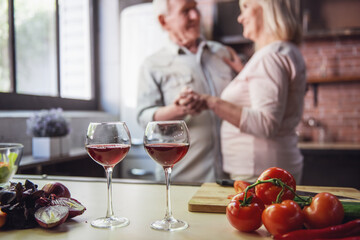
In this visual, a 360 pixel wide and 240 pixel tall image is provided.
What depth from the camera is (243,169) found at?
162cm

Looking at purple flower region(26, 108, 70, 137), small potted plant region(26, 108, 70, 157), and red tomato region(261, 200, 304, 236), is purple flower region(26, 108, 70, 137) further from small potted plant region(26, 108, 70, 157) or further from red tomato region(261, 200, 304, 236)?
red tomato region(261, 200, 304, 236)

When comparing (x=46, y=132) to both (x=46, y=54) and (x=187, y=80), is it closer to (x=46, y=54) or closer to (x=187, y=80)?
(x=187, y=80)

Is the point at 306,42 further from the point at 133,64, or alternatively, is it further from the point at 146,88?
the point at 146,88

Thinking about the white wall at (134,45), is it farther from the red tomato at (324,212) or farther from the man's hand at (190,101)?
the red tomato at (324,212)

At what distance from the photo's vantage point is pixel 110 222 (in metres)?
0.71

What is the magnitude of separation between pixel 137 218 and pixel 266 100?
833mm

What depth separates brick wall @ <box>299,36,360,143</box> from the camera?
3244 millimetres

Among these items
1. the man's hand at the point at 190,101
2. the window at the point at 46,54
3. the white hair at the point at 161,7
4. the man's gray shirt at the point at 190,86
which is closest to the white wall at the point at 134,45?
the window at the point at 46,54

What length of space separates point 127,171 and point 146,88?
1.25 metres

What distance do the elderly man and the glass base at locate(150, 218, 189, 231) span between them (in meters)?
1.18

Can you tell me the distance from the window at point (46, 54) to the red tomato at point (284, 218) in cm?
204

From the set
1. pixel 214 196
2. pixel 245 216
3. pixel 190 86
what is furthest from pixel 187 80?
pixel 245 216

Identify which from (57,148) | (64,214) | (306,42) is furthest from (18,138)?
(306,42)

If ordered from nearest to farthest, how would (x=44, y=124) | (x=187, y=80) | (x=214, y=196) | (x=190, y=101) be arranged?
(x=214, y=196), (x=190, y=101), (x=44, y=124), (x=187, y=80)
